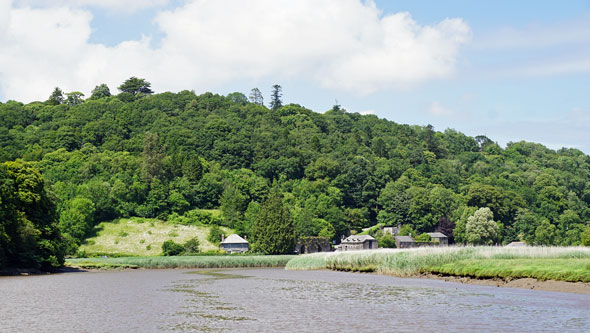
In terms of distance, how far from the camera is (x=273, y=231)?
11469cm

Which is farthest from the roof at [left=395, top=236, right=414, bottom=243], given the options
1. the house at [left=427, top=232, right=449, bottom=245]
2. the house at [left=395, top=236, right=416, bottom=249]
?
the house at [left=427, top=232, right=449, bottom=245]

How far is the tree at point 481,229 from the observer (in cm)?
13538

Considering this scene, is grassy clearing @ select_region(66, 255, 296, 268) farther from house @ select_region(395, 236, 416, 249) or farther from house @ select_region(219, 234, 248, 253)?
house @ select_region(395, 236, 416, 249)

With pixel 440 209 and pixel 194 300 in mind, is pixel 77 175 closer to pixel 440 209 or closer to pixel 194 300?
pixel 440 209

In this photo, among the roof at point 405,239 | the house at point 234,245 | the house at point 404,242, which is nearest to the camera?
the house at point 234,245

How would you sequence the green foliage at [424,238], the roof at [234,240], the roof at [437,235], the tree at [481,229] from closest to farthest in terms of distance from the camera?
the roof at [234,240]
the tree at [481,229]
the green foliage at [424,238]
the roof at [437,235]

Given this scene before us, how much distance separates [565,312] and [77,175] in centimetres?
15515

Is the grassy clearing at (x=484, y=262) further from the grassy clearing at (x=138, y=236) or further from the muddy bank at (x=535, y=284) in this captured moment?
the grassy clearing at (x=138, y=236)

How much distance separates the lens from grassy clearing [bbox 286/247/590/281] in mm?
40562

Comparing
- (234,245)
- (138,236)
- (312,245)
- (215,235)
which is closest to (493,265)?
(234,245)

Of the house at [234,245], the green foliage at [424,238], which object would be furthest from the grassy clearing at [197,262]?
the green foliage at [424,238]

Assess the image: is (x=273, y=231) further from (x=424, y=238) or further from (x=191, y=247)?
(x=424, y=238)

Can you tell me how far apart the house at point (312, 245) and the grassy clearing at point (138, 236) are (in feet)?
56.3

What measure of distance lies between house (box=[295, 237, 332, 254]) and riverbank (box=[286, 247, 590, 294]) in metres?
70.0
